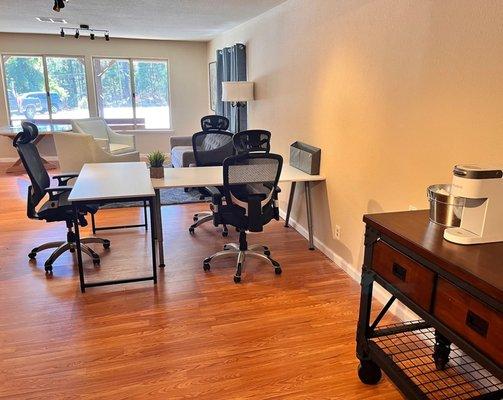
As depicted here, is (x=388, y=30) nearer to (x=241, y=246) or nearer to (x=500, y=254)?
(x=500, y=254)

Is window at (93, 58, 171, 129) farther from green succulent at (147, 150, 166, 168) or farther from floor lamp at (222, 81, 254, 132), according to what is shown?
green succulent at (147, 150, 166, 168)

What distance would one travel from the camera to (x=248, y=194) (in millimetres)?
3111

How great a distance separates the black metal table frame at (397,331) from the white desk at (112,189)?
1632 millimetres

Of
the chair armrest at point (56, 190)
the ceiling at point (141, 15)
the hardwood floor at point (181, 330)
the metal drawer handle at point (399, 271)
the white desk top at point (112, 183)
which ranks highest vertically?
the ceiling at point (141, 15)

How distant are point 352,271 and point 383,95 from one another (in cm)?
141

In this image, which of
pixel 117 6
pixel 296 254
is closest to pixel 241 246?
pixel 296 254

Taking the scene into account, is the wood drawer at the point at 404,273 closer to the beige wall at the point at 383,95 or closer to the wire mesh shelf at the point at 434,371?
the wire mesh shelf at the point at 434,371

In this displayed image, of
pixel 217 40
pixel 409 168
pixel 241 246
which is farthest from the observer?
pixel 217 40

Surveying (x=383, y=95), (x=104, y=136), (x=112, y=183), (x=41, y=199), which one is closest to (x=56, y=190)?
(x=41, y=199)

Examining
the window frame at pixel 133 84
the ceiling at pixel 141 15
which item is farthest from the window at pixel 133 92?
the ceiling at pixel 141 15

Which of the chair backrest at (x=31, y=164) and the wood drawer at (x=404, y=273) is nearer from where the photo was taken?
the wood drawer at (x=404, y=273)

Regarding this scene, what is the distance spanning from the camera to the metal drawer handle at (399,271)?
1646 millimetres

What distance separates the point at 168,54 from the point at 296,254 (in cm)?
612

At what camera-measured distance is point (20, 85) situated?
7.73m
